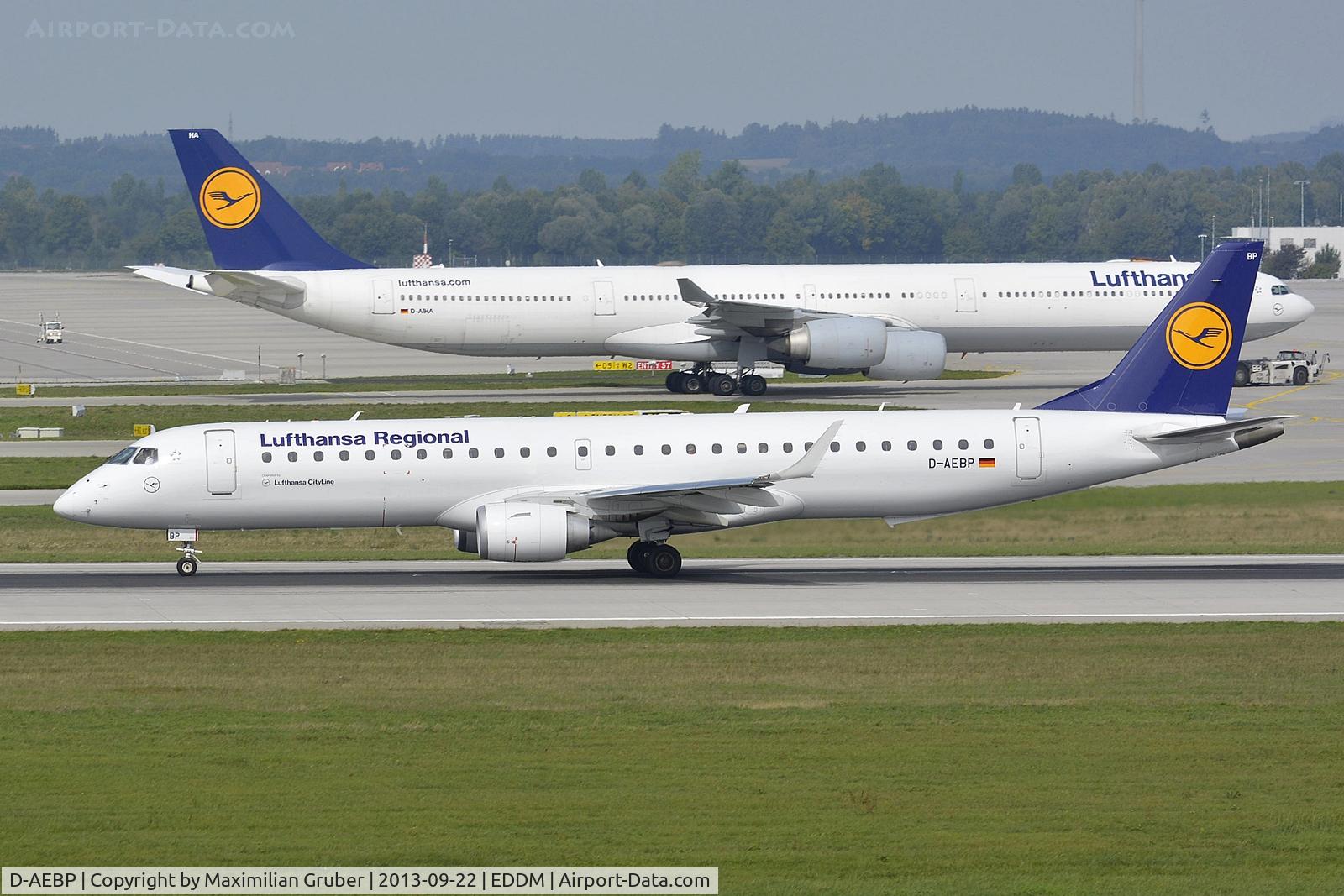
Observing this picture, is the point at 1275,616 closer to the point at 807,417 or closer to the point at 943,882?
the point at 807,417

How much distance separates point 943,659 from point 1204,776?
802 cm

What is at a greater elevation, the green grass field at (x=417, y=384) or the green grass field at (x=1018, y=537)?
the green grass field at (x=417, y=384)

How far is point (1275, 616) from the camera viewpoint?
32.4 meters

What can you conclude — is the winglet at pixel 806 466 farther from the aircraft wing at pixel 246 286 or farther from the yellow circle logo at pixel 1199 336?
the aircraft wing at pixel 246 286

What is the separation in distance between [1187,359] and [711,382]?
3509 cm

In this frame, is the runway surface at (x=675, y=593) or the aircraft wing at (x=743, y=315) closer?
the runway surface at (x=675, y=593)

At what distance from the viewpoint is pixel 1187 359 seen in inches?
Answer: 1576

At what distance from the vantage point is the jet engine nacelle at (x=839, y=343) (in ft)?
229

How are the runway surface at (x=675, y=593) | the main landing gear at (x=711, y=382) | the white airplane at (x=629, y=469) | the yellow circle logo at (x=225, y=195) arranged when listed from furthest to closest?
the main landing gear at (x=711, y=382), the yellow circle logo at (x=225, y=195), the white airplane at (x=629, y=469), the runway surface at (x=675, y=593)

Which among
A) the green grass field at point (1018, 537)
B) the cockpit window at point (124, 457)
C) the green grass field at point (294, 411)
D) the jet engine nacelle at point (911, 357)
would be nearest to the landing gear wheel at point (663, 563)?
the green grass field at point (1018, 537)

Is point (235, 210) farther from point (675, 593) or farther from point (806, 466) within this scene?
point (675, 593)

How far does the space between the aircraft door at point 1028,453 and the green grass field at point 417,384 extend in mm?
40036

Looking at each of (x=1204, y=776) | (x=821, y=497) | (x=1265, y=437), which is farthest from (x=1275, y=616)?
(x=1204, y=776)

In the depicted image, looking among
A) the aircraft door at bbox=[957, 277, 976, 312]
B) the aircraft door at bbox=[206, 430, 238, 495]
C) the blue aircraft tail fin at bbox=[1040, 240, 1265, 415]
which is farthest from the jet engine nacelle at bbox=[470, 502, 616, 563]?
the aircraft door at bbox=[957, 277, 976, 312]
